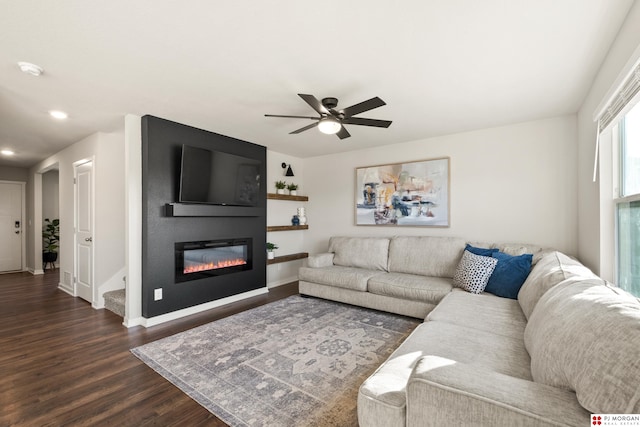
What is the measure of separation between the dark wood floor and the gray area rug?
139 millimetres

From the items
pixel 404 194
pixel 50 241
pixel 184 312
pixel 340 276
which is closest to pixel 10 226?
pixel 50 241

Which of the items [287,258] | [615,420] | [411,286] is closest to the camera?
[615,420]

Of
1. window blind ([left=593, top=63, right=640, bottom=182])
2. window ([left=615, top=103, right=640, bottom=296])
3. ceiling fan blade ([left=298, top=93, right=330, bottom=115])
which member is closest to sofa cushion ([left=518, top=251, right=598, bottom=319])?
window ([left=615, top=103, right=640, bottom=296])

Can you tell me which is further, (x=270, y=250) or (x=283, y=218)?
(x=283, y=218)

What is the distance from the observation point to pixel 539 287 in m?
1.99

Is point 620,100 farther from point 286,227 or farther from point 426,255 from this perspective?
point 286,227

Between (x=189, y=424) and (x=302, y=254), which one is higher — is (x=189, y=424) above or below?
below

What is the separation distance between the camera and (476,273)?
9.62ft

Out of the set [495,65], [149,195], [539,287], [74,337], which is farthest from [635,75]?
[74,337]

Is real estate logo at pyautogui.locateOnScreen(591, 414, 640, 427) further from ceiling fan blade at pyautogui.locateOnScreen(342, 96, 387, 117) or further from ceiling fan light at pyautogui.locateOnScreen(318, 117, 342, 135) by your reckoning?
ceiling fan light at pyautogui.locateOnScreen(318, 117, 342, 135)

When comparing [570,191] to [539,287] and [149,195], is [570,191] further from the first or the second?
[149,195]

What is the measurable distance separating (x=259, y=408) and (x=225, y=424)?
0.21m

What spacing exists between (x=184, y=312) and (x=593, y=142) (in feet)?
14.9

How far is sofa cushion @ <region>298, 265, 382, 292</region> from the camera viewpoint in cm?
367
